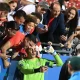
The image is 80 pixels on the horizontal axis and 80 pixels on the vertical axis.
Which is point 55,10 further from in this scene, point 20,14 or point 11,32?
point 11,32

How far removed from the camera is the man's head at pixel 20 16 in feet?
24.3

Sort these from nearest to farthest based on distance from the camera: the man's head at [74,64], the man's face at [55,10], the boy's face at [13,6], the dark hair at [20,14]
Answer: the man's head at [74,64]
the dark hair at [20,14]
the man's face at [55,10]
the boy's face at [13,6]

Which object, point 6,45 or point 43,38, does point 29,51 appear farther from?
point 43,38

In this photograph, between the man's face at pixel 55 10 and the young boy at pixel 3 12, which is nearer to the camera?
the young boy at pixel 3 12

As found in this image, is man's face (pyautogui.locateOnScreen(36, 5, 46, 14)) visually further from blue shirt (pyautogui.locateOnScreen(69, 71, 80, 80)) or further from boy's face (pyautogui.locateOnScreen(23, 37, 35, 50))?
blue shirt (pyautogui.locateOnScreen(69, 71, 80, 80))

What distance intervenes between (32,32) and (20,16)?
36 cm

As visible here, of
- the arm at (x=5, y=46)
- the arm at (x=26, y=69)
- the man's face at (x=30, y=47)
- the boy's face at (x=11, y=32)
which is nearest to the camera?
the arm at (x=26, y=69)

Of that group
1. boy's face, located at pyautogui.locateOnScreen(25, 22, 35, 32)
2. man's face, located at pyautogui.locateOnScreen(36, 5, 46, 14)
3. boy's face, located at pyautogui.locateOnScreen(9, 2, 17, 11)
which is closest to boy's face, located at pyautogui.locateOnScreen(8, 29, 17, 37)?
boy's face, located at pyautogui.locateOnScreen(25, 22, 35, 32)

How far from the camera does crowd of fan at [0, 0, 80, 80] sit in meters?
6.72

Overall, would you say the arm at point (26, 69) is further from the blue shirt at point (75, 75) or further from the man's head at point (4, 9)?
the blue shirt at point (75, 75)

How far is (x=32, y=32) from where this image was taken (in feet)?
24.7

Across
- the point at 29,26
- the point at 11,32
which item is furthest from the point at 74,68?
the point at 29,26

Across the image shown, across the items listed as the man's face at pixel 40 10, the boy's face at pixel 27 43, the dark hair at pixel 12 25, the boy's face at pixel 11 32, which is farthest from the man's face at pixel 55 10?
the boy's face at pixel 27 43

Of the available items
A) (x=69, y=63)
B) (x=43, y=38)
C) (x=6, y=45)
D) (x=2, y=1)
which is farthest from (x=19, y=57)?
(x=69, y=63)
